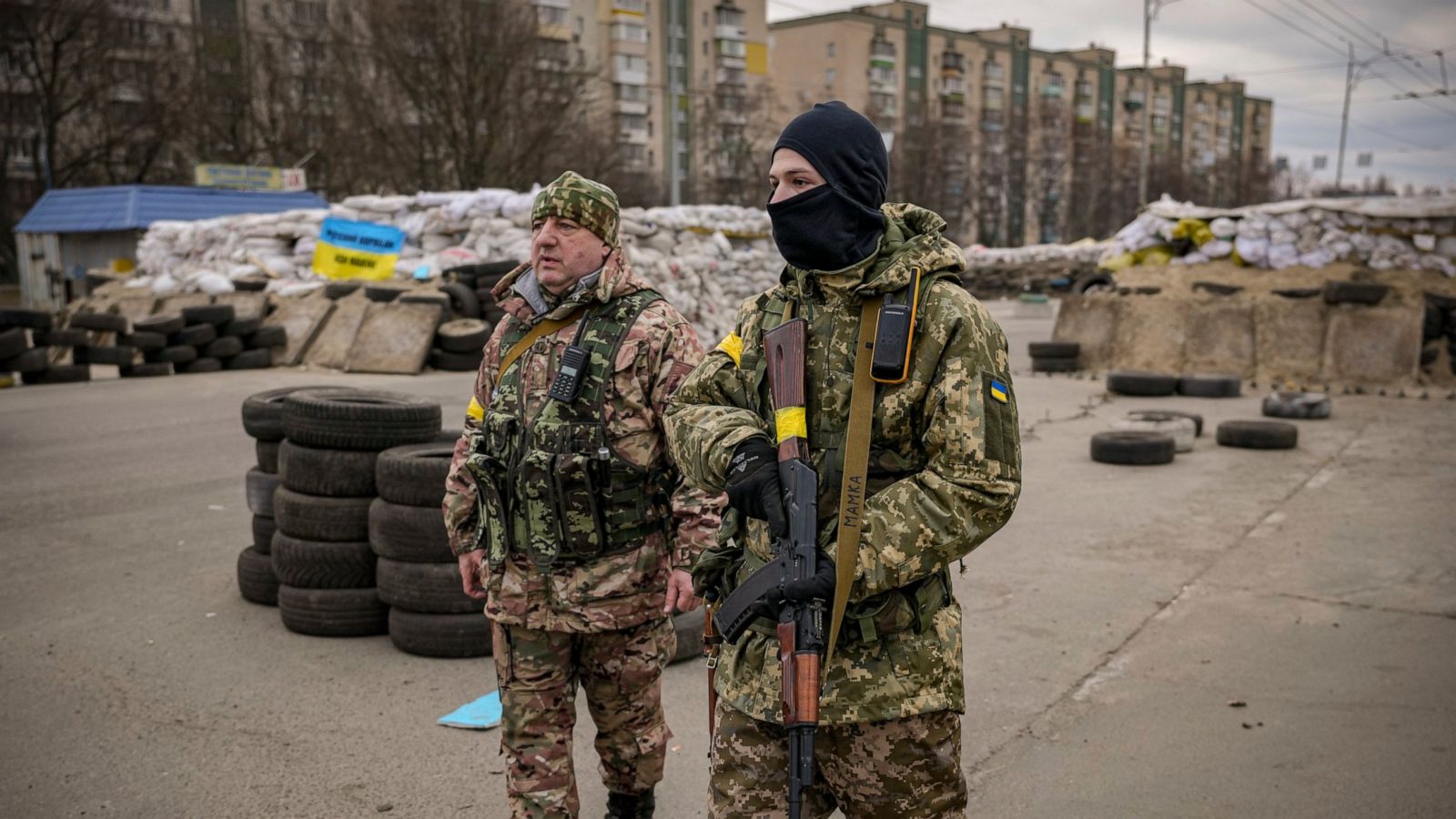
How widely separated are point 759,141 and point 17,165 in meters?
40.1

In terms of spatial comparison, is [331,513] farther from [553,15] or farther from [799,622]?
[553,15]

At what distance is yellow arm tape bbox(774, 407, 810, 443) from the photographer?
7.90ft

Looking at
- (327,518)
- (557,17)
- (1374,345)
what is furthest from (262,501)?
(557,17)

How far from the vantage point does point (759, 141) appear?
70.3 m

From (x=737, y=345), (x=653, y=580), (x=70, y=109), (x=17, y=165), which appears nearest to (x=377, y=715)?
(x=653, y=580)

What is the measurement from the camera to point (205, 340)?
16703 millimetres

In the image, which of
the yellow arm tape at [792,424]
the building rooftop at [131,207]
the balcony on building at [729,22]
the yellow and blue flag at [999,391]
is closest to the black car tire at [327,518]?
the yellow arm tape at [792,424]

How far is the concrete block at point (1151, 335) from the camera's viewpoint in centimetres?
1697

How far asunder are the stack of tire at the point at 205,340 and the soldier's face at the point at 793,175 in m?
16.0

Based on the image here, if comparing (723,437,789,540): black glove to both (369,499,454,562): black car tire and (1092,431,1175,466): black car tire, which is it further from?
(1092,431,1175,466): black car tire

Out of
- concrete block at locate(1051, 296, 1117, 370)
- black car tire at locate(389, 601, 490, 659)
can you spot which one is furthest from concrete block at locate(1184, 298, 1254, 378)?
black car tire at locate(389, 601, 490, 659)

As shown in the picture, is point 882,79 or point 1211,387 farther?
point 882,79

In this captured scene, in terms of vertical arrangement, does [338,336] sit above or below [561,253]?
below

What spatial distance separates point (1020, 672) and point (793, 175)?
131 inches
